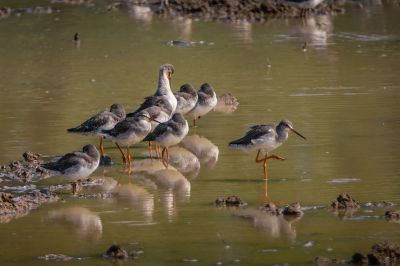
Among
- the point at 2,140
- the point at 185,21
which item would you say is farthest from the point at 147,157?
the point at 185,21

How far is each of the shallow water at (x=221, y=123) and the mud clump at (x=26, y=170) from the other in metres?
0.39

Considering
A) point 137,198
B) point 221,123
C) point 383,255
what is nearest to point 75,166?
Result: point 137,198

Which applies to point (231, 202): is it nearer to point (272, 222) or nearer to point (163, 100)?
point (272, 222)

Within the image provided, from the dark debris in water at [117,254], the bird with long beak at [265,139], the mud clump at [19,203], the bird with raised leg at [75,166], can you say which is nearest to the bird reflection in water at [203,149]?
the bird with long beak at [265,139]

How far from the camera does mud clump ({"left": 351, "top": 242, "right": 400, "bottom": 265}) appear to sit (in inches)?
426

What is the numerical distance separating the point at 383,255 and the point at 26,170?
651 cm

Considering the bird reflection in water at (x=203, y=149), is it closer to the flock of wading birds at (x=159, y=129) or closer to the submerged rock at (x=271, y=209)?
the flock of wading birds at (x=159, y=129)

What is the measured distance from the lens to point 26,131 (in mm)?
19297

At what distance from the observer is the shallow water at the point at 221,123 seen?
12.2 meters

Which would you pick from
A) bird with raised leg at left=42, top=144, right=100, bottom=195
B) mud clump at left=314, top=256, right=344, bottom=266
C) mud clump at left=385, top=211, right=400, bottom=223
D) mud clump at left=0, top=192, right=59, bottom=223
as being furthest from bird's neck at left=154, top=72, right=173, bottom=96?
mud clump at left=314, top=256, right=344, bottom=266

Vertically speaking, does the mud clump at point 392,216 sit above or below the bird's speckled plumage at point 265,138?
below

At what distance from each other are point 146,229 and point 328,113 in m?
7.91

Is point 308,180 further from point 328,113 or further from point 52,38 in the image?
point 52,38

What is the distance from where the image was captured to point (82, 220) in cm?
1330
